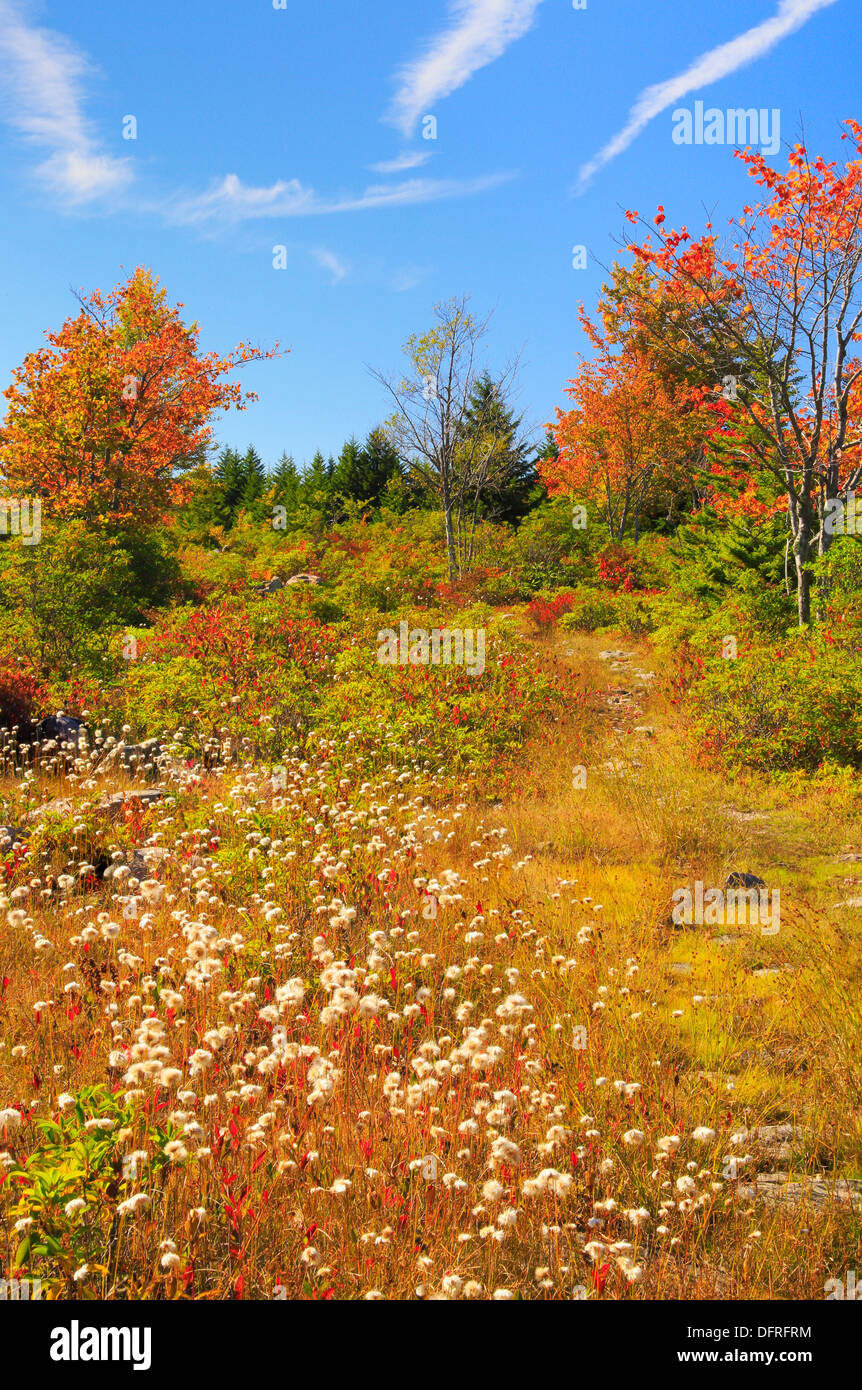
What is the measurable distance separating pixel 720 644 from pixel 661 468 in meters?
17.6

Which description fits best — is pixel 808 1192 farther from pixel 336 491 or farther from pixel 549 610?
pixel 336 491

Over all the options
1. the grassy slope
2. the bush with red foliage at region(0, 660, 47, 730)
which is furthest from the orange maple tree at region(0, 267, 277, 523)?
the grassy slope

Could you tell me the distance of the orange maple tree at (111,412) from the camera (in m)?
19.0

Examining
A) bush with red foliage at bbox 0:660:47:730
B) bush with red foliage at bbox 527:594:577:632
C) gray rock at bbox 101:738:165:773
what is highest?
bush with red foliage at bbox 527:594:577:632

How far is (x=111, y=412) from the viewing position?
64.2 ft

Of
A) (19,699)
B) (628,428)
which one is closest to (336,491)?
(628,428)

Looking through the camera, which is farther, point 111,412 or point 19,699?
point 111,412

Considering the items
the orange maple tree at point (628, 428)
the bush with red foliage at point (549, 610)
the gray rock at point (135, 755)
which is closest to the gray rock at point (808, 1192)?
the gray rock at point (135, 755)

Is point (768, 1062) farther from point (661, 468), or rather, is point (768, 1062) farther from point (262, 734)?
point (661, 468)

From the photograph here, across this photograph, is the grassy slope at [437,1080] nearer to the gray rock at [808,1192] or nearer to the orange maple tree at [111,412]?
the gray rock at [808,1192]

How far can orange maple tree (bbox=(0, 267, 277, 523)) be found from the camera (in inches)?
746

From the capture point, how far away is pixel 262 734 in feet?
29.3

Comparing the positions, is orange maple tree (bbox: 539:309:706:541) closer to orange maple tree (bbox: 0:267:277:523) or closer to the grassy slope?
A: orange maple tree (bbox: 0:267:277:523)

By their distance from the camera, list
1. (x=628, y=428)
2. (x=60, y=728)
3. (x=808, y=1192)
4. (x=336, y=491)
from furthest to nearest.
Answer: (x=336, y=491) < (x=628, y=428) < (x=60, y=728) < (x=808, y=1192)
